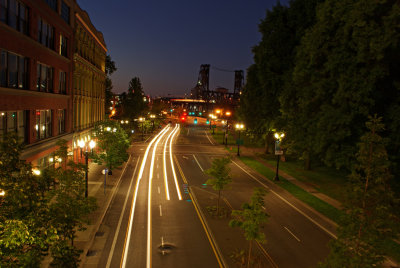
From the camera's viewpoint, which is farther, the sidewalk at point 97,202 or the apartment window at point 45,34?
the apartment window at point 45,34

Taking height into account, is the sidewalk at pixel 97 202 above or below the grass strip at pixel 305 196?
below

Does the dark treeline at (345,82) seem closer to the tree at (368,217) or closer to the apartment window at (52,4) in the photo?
the tree at (368,217)

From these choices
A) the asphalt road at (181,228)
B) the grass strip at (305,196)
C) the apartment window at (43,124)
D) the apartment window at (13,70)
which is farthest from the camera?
the apartment window at (43,124)

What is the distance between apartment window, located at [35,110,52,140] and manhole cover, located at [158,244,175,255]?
1486 cm

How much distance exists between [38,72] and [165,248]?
17736 mm

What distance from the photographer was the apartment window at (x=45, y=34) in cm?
2490

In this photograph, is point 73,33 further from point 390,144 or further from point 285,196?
point 390,144

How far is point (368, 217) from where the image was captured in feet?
31.4

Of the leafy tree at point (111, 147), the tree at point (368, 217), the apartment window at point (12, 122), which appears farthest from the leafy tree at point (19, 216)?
the leafy tree at point (111, 147)

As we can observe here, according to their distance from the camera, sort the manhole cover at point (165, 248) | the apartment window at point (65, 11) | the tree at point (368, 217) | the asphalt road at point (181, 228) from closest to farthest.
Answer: the tree at point (368, 217) < the asphalt road at point (181, 228) < the manhole cover at point (165, 248) < the apartment window at point (65, 11)

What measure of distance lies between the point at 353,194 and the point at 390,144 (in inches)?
547

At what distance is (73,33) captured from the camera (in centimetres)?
3384

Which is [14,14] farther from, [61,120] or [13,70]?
[61,120]

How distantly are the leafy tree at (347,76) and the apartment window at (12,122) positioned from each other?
68.4ft
